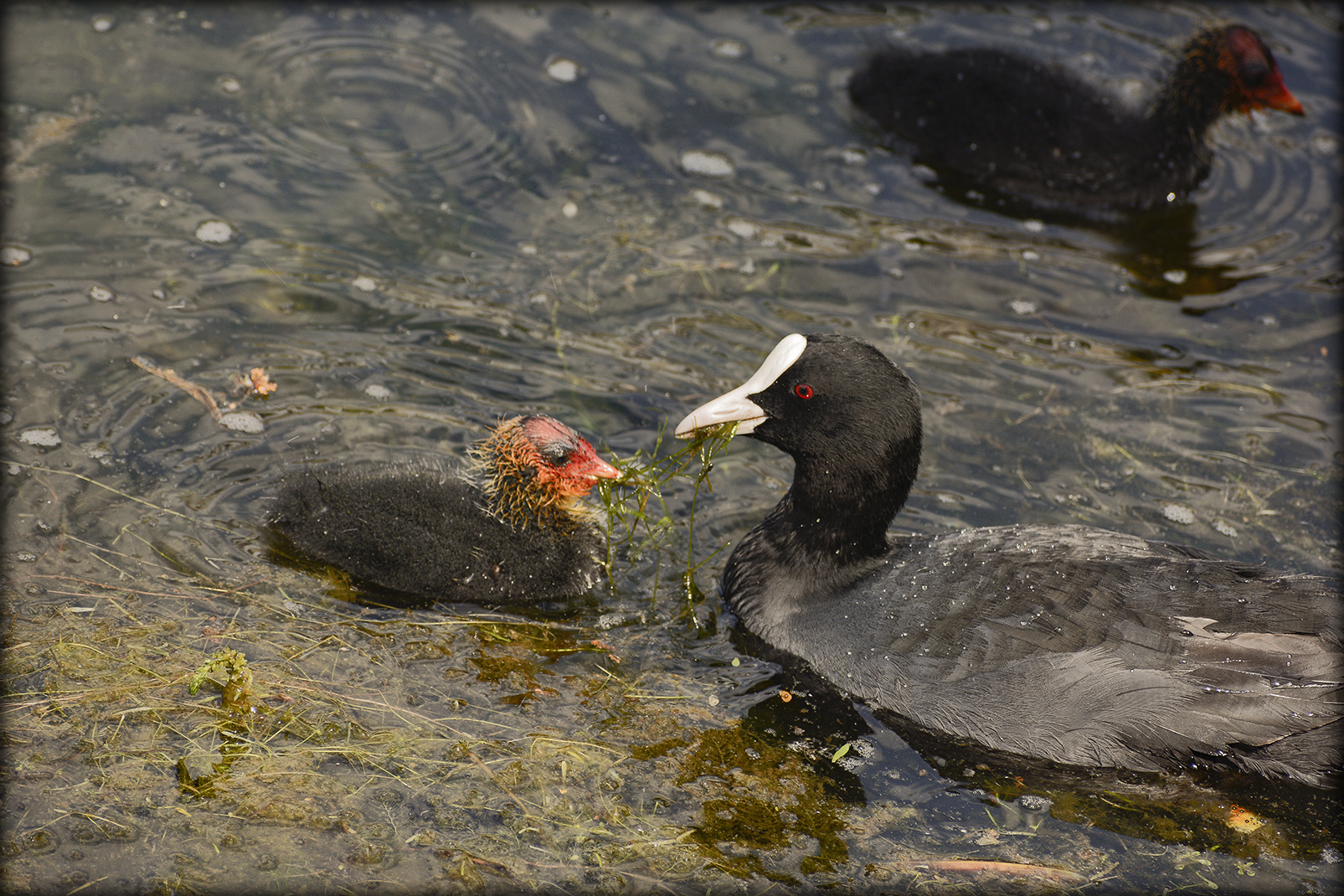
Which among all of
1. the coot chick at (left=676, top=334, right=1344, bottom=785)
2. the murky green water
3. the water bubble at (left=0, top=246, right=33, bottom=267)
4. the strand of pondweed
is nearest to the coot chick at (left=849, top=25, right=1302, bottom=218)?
the murky green water

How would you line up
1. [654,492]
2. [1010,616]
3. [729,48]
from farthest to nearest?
[729,48], [654,492], [1010,616]

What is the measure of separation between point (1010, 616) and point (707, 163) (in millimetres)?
3827

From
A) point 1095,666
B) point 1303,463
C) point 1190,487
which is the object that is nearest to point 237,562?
point 1095,666

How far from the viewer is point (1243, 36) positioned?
6703 millimetres

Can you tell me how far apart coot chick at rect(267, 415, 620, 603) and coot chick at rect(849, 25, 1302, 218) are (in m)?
3.70

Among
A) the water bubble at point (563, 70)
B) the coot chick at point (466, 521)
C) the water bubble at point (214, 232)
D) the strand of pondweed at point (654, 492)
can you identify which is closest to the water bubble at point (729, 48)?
the water bubble at point (563, 70)

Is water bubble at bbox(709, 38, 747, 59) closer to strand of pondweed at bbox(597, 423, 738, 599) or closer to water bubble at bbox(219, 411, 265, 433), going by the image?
strand of pondweed at bbox(597, 423, 738, 599)

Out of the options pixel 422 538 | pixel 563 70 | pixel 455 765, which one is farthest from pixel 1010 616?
pixel 563 70

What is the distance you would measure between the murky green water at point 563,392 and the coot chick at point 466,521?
142 mm

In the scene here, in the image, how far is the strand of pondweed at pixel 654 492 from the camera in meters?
4.09

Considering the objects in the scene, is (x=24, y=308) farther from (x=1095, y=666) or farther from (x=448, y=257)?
(x=1095, y=666)

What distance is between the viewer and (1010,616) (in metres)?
3.70

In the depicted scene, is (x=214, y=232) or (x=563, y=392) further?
(x=214, y=232)

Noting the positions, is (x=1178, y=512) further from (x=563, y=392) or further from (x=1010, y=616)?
(x=563, y=392)
